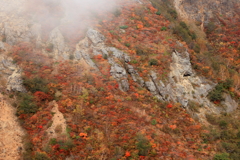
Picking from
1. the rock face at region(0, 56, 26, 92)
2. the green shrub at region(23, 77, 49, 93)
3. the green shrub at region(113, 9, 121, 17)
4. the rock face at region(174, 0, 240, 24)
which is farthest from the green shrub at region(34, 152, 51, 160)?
the rock face at region(174, 0, 240, 24)

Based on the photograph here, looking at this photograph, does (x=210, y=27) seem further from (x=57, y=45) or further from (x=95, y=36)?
(x=57, y=45)

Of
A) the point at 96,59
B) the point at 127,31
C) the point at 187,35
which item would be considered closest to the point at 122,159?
the point at 96,59

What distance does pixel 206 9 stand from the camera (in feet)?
120

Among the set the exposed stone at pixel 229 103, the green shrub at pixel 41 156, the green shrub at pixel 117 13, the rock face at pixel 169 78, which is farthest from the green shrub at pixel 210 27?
the green shrub at pixel 41 156

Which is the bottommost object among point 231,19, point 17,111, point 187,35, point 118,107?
→ point 17,111

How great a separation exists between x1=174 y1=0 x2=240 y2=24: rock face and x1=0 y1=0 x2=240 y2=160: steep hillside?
6.40 metres

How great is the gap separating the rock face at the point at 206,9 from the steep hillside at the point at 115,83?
21.0 feet

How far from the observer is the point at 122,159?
1247 cm

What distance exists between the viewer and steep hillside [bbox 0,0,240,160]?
13914 mm

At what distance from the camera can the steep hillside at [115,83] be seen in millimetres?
13914

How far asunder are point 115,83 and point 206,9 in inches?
1103

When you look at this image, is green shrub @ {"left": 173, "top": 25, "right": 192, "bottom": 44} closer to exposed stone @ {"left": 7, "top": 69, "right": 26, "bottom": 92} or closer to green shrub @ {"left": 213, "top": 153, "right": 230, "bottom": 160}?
green shrub @ {"left": 213, "top": 153, "right": 230, "bottom": 160}

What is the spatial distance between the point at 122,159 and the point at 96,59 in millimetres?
12275

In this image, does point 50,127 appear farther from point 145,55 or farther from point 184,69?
point 184,69
